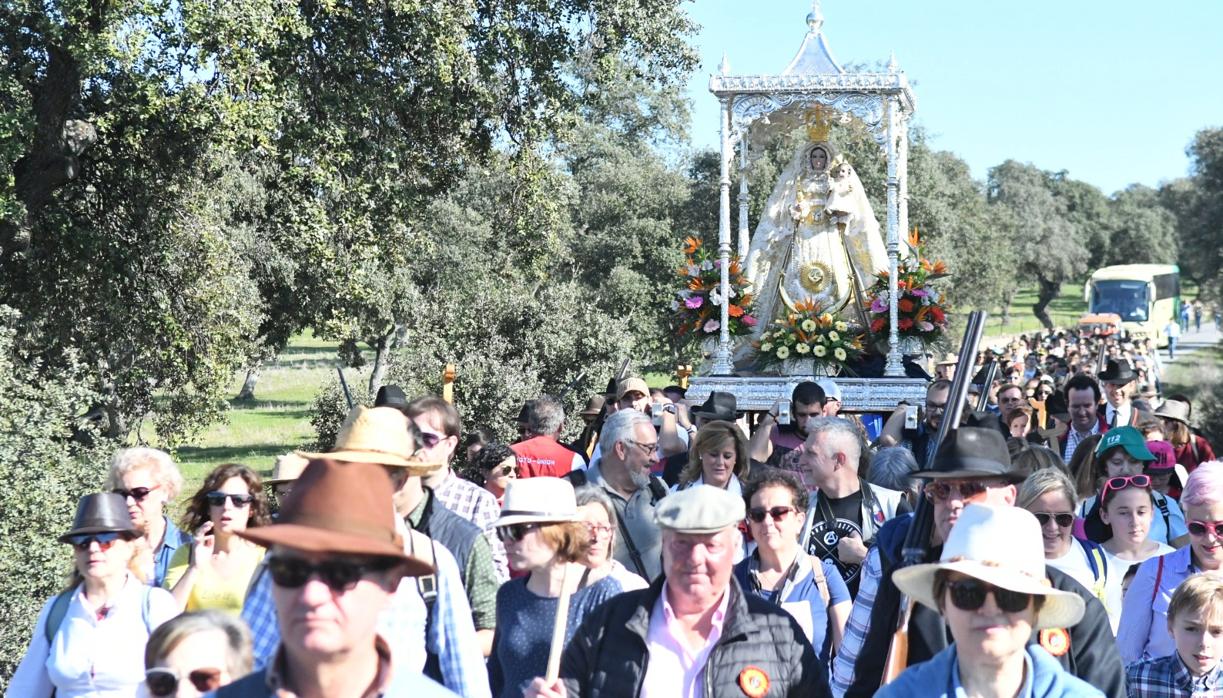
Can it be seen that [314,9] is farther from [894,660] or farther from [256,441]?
[256,441]

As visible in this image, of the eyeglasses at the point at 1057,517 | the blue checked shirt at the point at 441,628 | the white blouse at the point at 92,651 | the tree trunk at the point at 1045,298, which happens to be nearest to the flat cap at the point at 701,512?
the blue checked shirt at the point at 441,628

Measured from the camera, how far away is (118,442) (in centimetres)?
1686

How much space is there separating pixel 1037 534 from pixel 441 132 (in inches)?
560

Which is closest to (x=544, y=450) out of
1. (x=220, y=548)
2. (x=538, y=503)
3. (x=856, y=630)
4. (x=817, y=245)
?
(x=220, y=548)

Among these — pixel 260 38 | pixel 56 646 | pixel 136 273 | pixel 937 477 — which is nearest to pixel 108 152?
pixel 136 273

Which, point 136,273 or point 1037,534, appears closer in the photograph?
point 1037,534

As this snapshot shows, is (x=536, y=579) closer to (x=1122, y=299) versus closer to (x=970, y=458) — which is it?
(x=970, y=458)

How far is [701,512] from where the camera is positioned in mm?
4227

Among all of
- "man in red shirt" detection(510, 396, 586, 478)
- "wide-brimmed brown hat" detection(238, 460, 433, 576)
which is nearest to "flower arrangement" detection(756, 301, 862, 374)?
"man in red shirt" detection(510, 396, 586, 478)

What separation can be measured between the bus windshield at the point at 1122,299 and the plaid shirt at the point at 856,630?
5788 cm

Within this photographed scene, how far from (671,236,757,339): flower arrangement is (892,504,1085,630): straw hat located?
553 inches

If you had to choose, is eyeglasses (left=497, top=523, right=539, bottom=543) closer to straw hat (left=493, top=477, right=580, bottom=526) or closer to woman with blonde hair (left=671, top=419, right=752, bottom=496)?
straw hat (left=493, top=477, right=580, bottom=526)

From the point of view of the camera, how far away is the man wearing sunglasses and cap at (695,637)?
4.20 meters

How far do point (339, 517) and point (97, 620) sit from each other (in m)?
2.90
